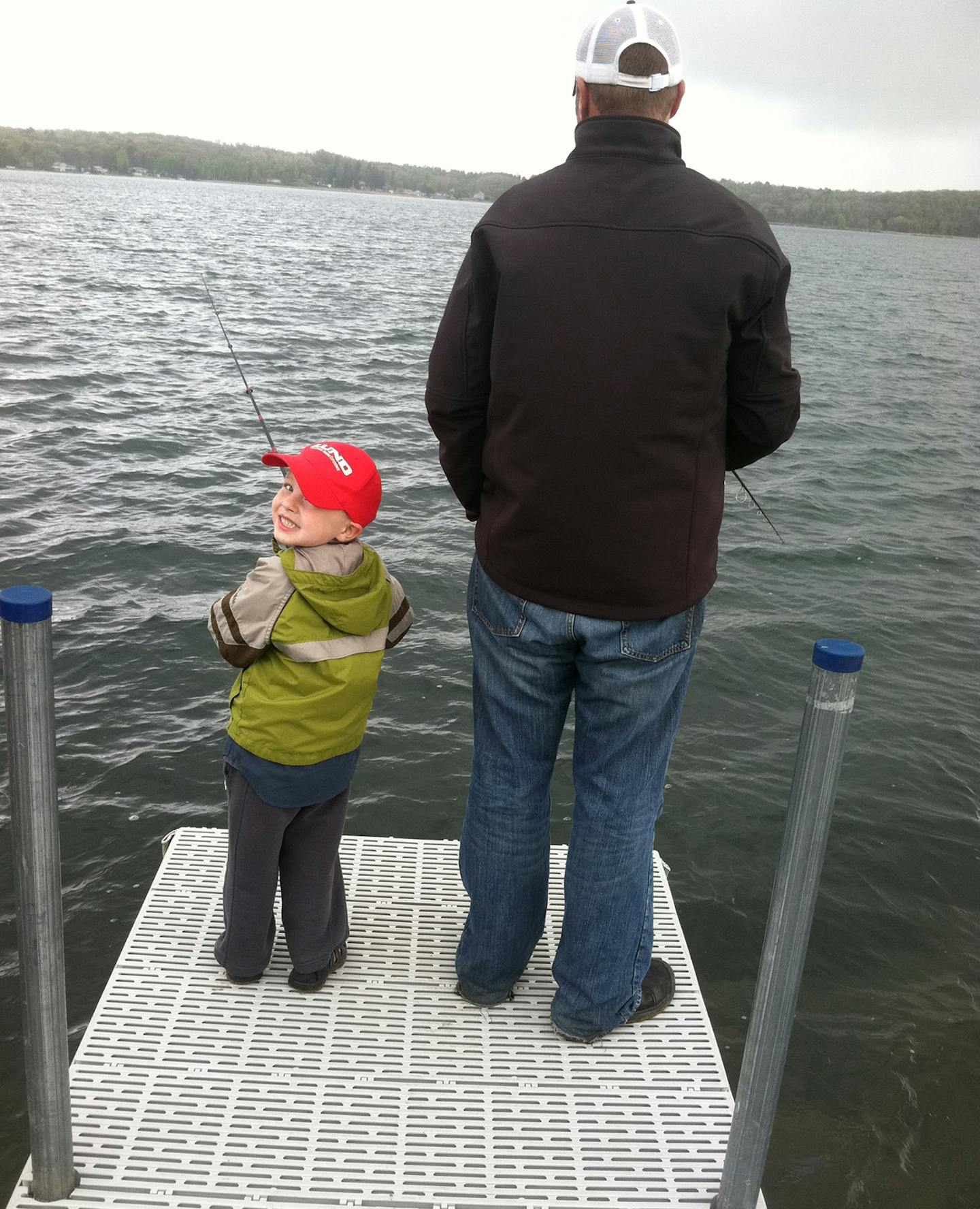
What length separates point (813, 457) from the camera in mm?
14680

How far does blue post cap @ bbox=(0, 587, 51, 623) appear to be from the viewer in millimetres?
2027

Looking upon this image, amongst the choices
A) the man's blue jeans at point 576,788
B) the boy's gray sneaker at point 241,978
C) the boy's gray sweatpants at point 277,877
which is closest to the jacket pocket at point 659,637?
the man's blue jeans at point 576,788

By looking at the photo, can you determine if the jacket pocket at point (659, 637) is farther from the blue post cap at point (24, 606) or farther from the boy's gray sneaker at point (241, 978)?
the boy's gray sneaker at point (241, 978)

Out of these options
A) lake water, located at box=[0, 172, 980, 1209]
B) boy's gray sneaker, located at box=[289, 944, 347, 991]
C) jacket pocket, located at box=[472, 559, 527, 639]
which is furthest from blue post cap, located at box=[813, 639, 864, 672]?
lake water, located at box=[0, 172, 980, 1209]

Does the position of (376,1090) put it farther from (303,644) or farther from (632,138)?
(632,138)

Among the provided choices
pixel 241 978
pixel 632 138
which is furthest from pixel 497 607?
pixel 241 978

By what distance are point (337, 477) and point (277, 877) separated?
109 centimetres

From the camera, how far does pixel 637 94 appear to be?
8.10 ft

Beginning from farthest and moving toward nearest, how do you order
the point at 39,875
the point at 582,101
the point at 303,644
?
1. the point at 303,644
2. the point at 582,101
3. the point at 39,875

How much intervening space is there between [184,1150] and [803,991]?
8.36 ft

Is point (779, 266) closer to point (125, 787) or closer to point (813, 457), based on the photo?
point (125, 787)

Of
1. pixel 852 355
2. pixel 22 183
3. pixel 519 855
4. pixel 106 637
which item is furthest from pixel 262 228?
pixel 519 855

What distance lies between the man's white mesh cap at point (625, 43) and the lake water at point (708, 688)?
2.98 m

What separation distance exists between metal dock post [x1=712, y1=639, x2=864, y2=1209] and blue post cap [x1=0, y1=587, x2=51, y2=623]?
1.37 meters
